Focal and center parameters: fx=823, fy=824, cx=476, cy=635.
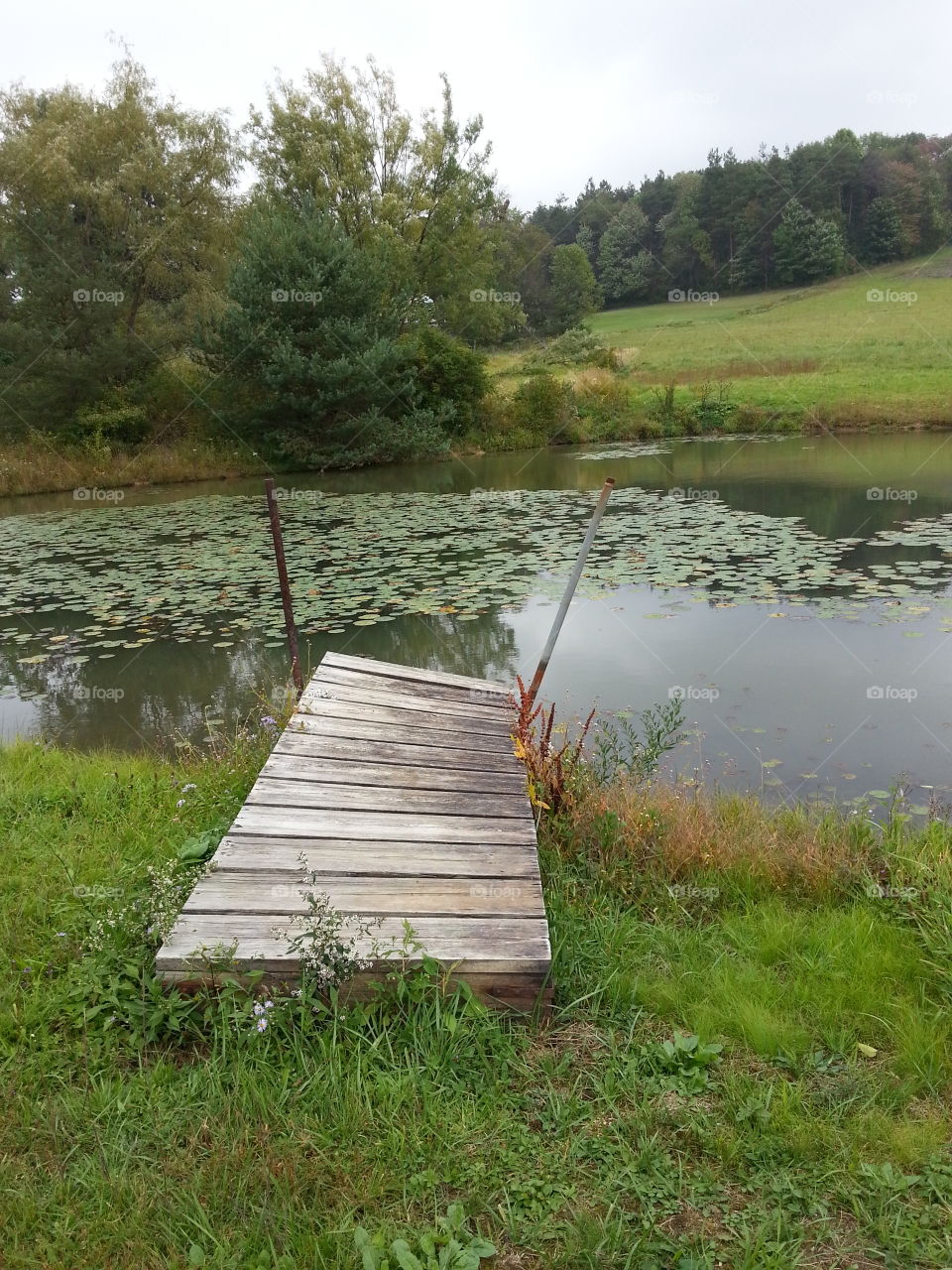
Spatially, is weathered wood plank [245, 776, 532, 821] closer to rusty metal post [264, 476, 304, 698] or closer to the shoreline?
rusty metal post [264, 476, 304, 698]

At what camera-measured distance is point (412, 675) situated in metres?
4.73

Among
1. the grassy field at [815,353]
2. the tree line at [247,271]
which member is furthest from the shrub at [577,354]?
the tree line at [247,271]

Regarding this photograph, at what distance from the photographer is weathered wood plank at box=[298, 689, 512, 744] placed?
156 inches

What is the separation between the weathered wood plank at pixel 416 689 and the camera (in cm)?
439

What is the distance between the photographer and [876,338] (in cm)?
2397

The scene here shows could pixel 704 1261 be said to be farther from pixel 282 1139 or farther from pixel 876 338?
pixel 876 338

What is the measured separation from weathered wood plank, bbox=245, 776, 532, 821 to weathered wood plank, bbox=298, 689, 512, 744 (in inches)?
27.4

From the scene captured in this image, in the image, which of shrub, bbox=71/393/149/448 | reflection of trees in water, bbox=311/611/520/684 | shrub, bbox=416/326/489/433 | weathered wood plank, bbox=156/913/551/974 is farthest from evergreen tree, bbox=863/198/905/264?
weathered wood plank, bbox=156/913/551/974

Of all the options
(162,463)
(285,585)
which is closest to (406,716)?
(285,585)

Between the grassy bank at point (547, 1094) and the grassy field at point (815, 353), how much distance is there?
18.0 metres

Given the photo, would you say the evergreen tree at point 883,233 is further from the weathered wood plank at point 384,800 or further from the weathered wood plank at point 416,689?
the weathered wood plank at point 384,800

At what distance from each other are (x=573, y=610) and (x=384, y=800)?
4.23 metres

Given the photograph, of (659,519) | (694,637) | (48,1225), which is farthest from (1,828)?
(659,519)

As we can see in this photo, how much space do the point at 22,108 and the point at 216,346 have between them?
27.3ft
